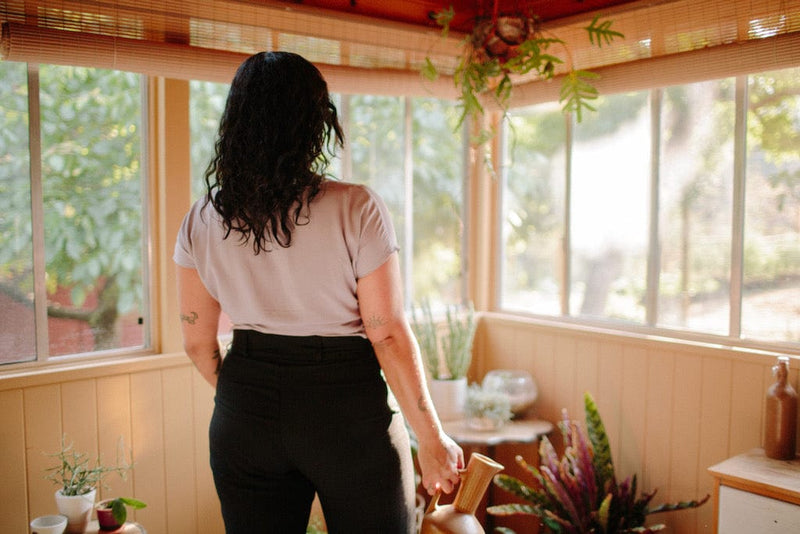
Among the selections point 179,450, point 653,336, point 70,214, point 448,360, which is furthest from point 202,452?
point 653,336

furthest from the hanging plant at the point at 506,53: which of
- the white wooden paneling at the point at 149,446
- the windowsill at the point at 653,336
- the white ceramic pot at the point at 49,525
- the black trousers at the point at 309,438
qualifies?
the white ceramic pot at the point at 49,525

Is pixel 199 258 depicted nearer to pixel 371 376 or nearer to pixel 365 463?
pixel 371 376

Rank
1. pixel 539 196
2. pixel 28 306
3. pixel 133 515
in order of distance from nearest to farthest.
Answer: pixel 28 306 < pixel 133 515 < pixel 539 196

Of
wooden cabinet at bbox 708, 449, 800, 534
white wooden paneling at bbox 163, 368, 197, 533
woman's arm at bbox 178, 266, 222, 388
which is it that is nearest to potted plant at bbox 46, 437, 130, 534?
white wooden paneling at bbox 163, 368, 197, 533

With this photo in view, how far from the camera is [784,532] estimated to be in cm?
200

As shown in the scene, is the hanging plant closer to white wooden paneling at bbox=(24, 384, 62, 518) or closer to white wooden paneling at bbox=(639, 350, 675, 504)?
white wooden paneling at bbox=(639, 350, 675, 504)

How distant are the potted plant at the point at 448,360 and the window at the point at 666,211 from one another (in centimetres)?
48

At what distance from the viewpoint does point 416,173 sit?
135 inches

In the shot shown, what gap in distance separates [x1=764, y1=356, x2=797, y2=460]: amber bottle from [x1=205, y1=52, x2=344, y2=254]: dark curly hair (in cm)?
182

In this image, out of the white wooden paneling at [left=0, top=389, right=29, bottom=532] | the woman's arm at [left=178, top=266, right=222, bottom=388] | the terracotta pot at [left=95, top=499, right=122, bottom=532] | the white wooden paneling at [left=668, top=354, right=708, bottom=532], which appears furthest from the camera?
the white wooden paneling at [left=668, top=354, right=708, bottom=532]

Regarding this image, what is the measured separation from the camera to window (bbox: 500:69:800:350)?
2504 millimetres

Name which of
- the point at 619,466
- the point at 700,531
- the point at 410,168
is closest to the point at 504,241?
the point at 410,168

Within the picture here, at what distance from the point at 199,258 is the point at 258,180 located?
24cm

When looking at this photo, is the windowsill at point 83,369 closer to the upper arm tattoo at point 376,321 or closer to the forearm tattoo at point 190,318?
the forearm tattoo at point 190,318
